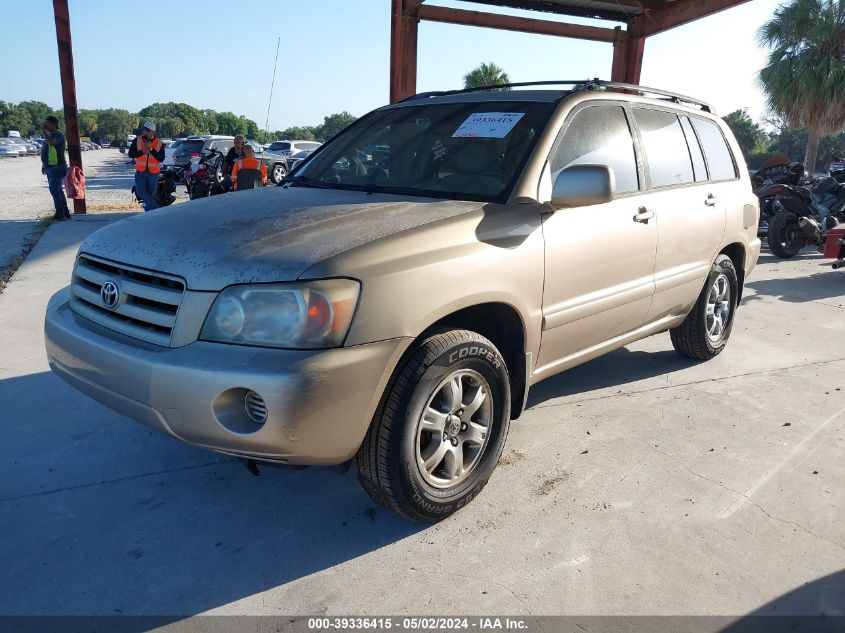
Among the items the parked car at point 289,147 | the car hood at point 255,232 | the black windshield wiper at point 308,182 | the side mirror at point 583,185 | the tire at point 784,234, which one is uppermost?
the parked car at point 289,147

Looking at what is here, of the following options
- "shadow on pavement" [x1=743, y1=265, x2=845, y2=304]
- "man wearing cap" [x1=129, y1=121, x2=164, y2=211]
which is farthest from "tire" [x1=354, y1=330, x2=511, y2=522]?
"man wearing cap" [x1=129, y1=121, x2=164, y2=211]

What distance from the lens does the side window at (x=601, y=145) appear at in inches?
129

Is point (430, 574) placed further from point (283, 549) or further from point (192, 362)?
point (192, 362)

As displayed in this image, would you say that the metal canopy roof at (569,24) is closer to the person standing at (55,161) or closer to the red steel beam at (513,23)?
the red steel beam at (513,23)

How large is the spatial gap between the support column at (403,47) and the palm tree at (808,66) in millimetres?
15330

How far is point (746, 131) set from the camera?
62688 millimetres

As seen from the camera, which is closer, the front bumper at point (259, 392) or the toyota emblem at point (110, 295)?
the front bumper at point (259, 392)

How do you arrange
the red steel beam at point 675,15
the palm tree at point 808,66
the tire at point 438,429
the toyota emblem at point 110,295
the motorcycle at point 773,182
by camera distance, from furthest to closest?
the palm tree at point 808,66 < the red steel beam at point 675,15 < the motorcycle at point 773,182 < the toyota emblem at point 110,295 < the tire at point 438,429

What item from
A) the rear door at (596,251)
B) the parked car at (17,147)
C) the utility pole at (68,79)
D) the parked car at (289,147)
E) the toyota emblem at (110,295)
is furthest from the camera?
the parked car at (17,147)

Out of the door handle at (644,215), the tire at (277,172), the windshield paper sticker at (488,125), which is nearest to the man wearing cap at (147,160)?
the windshield paper sticker at (488,125)

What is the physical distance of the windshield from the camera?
125 inches

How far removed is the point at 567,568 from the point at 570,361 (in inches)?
48.4

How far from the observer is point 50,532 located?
2.61m

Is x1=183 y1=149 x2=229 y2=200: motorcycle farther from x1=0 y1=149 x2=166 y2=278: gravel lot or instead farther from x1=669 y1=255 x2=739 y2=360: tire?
x1=669 y1=255 x2=739 y2=360: tire
